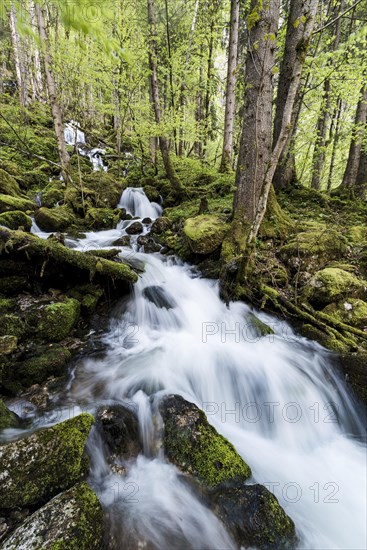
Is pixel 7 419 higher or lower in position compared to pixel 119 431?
higher

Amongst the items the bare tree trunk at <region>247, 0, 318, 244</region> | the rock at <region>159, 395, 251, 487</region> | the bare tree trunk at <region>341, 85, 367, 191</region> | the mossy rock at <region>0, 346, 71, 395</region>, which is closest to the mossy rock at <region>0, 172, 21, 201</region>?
the mossy rock at <region>0, 346, 71, 395</region>

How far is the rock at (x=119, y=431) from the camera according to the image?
121 inches

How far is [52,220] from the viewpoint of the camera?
25.7 ft

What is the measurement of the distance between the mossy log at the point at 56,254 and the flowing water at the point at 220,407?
76 centimetres

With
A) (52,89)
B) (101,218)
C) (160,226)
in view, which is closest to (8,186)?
(101,218)

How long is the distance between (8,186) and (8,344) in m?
6.88

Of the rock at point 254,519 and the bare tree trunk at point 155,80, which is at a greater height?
the bare tree trunk at point 155,80

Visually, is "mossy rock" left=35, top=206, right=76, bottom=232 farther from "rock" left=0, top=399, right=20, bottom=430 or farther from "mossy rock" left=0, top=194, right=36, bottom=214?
"rock" left=0, top=399, right=20, bottom=430

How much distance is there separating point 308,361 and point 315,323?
2.28 feet

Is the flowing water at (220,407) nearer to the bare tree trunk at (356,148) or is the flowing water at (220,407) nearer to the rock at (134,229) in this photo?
the rock at (134,229)

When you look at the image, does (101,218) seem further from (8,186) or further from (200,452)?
(200,452)

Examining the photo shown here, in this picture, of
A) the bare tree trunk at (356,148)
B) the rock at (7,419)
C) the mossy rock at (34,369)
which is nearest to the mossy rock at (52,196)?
the mossy rock at (34,369)

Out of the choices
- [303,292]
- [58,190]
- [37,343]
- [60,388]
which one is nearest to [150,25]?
[58,190]

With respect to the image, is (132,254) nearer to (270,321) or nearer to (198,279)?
(198,279)
